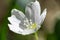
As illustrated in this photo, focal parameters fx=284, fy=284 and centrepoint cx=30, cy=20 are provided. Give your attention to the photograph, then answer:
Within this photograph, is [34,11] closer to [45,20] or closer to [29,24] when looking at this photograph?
[29,24]

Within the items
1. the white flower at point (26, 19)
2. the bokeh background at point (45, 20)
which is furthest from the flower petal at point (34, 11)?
the bokeh background at point (45, 20)

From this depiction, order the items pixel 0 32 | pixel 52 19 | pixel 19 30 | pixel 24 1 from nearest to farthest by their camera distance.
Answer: pixel 19 30
pixel 0 32
pixel 24 1
pixel 52 19

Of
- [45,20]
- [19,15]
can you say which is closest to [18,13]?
[19,15]

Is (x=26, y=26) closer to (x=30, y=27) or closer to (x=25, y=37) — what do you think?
(x=30, y=27)

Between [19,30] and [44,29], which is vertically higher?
[19,30]

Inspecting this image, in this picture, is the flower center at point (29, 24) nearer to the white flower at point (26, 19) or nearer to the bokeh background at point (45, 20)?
the white flower at point (26, 19)

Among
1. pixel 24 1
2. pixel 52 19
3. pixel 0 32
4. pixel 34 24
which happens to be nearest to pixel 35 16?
pixel 34 24
